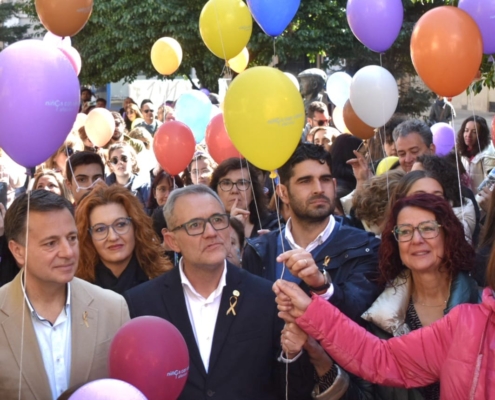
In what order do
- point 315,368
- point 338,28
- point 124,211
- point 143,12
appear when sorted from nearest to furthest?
point 315,368 < point 124,211 < point 338,28 < point 143,12

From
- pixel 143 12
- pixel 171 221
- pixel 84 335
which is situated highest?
pixel 143 12

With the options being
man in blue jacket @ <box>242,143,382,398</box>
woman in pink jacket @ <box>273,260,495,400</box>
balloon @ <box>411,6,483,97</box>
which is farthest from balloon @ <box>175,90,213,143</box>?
woman in pink jacket @ <box>273,260,495,400</box>

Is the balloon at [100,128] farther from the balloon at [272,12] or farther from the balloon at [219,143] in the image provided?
the balloon at [272,12]

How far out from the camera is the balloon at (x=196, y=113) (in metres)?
8.12

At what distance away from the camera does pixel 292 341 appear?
316cm

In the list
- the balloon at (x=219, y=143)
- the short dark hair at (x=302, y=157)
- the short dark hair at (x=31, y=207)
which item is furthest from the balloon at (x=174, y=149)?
the short dark hair at (x=31, y=207)

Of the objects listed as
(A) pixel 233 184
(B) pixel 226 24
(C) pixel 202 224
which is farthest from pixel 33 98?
(B) pixel 226 24

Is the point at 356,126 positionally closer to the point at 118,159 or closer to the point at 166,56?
the point at 118,159

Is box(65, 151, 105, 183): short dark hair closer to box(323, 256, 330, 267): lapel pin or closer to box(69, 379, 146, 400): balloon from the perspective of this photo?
box(323, 256, 330, 267): lapel pin

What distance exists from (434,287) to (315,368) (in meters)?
0.65

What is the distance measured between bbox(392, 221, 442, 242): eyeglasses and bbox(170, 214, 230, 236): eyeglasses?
31.7 inches

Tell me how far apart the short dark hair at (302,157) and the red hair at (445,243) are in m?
0.74

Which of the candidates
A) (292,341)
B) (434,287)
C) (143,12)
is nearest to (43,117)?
(292,341)

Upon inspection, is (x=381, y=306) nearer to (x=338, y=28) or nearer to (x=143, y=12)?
(x=338, y=28)
